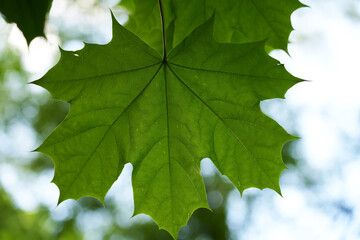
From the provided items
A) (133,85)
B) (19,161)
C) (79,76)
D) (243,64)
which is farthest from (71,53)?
(19,161)

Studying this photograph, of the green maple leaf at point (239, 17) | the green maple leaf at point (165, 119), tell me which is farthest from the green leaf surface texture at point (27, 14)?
the green maple leaf at point (239, 17)

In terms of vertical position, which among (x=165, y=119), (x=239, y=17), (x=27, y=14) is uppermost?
(x=239, y=17)

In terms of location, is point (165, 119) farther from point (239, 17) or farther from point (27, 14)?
point (27, 14)

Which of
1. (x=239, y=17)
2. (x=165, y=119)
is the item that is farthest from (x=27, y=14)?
(x=239, y=17)

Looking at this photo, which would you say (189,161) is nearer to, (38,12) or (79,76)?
(79,76)

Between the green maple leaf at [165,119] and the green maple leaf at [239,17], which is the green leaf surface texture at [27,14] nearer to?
the green maple leaf at [165,119]

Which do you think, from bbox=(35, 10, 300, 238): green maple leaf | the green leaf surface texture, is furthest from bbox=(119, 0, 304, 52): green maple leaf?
the green leaf surface texture

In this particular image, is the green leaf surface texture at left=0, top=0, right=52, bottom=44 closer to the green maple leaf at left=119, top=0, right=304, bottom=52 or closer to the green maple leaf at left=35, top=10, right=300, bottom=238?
the green maple leaf at left=35, top=10, right=300, bottom=238

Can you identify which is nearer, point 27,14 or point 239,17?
point 27,14
